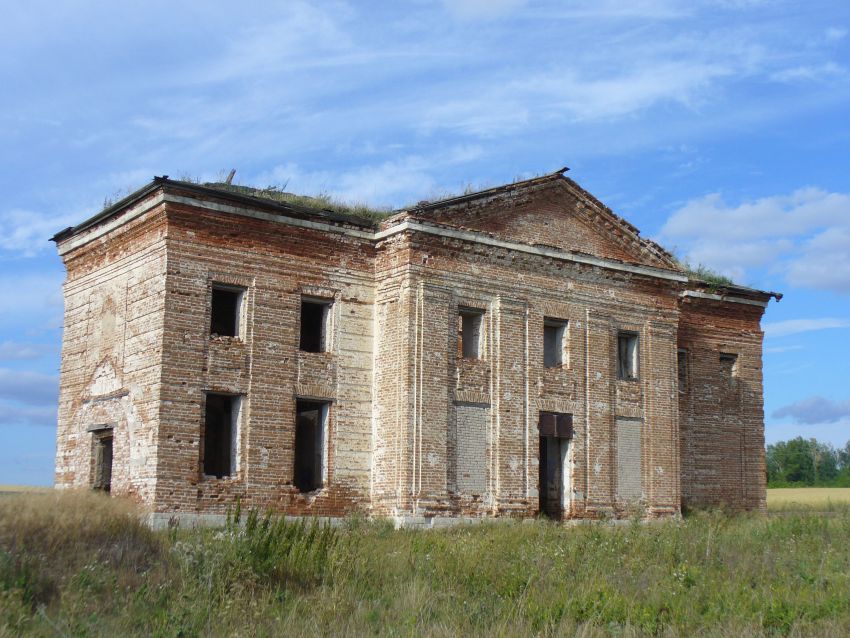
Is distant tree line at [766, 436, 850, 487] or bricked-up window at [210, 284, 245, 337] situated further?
distant tree line at [766, 436, 850, 487]

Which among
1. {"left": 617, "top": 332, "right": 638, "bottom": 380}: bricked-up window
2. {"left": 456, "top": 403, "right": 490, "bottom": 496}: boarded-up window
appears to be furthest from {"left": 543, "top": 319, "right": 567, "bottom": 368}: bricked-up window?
{"left": 456, "top": 403, "right": 490, "bottom": 496}: boarded-up window

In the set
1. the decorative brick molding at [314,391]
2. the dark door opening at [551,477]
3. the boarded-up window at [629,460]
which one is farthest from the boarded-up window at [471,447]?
the boarded-up window at [629,460]

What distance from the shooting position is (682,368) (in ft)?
88.5

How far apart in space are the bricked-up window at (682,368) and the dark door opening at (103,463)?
1459cm

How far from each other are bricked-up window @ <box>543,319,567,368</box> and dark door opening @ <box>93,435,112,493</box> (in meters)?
9.40

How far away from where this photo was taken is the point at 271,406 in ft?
63.7

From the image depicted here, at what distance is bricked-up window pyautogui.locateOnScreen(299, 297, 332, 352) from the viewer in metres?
20.6

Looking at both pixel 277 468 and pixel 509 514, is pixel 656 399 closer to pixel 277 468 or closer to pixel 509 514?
pixel 509 514

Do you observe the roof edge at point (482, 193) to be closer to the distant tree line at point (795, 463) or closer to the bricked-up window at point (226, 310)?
the bricked-up window at point (226, 310)

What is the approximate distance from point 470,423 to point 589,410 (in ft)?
10.6

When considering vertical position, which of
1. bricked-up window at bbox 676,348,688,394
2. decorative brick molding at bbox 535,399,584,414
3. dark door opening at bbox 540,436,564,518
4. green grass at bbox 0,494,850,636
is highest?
bricked-up window at bbox 676,348,688,394

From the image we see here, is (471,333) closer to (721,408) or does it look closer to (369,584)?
(369,584)

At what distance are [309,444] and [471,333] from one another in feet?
13.9

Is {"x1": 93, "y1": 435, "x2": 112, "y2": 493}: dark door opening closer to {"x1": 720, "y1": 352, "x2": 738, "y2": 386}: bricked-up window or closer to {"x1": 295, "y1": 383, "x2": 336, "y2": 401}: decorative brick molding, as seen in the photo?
{"x1": 295, "y1": 383, "x2": 336, "y2": 401}: decorative brick molding
